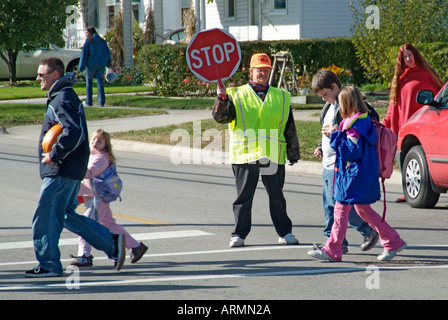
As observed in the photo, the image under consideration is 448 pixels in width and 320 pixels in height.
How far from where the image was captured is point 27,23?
29.9 metres

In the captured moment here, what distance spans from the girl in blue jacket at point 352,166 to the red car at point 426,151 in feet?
9.25

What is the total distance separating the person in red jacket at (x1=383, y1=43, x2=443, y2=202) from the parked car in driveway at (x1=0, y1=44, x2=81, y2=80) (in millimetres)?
23447

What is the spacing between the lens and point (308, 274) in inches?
266

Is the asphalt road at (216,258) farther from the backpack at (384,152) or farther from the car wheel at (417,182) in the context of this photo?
the backpack at (384,152)

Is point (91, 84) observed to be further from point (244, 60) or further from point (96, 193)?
point (96, 193)

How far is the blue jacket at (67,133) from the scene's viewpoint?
648 centimetres

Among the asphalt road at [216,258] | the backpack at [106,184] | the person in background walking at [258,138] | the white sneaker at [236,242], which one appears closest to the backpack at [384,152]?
the asphalt road at [216,258]

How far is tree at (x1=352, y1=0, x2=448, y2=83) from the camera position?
18.9 meters

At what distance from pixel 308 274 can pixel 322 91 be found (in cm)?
180

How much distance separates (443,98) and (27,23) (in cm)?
2267

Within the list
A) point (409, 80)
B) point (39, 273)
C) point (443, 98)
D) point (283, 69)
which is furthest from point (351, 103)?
point (283, 69)

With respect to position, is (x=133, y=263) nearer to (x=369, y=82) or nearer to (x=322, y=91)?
(x=322, y=91)

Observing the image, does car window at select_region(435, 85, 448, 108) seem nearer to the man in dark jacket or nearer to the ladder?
the man in dark jacket
